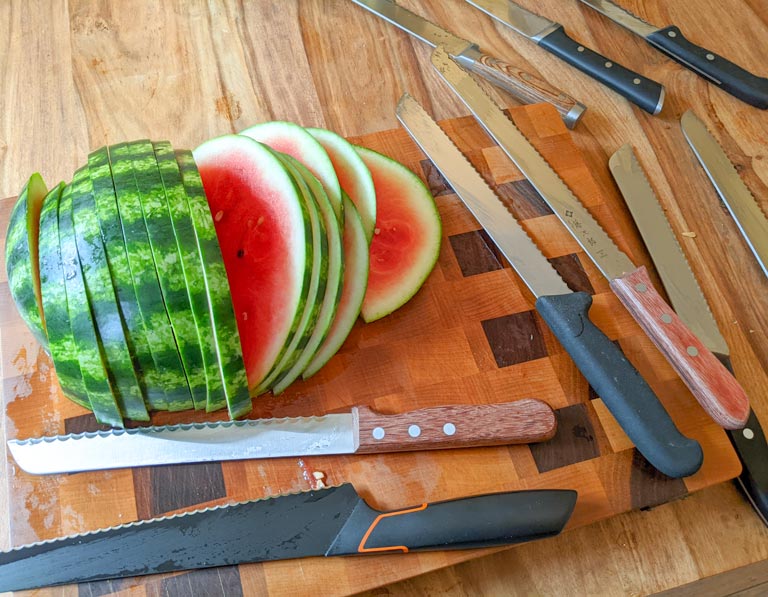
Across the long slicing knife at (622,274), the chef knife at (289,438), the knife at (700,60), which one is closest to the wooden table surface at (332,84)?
the knife at (700,60)

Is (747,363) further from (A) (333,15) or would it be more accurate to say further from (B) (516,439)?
(A) (333,15)

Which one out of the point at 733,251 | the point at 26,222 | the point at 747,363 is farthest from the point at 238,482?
the point at 733,251

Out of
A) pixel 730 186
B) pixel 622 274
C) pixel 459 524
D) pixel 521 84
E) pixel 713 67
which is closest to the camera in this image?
pixel 459 524

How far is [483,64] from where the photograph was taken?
233 cm

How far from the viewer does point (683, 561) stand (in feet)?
5.49

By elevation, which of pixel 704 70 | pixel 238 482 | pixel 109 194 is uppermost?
pixel 704 70

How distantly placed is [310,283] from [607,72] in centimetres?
150

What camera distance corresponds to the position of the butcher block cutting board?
1546 mm

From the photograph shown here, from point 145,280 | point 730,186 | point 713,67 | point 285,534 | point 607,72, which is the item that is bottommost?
point 285,534

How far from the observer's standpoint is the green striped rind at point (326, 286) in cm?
158

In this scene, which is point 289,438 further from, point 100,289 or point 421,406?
point 100,289

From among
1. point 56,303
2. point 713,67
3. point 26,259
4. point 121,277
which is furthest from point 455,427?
point 713,67

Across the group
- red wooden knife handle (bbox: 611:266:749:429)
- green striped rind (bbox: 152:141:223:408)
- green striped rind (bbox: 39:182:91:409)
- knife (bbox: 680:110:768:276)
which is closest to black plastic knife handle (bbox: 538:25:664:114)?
knife (bbox: 680:110:768:276)

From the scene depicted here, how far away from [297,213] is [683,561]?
4.31 feet
